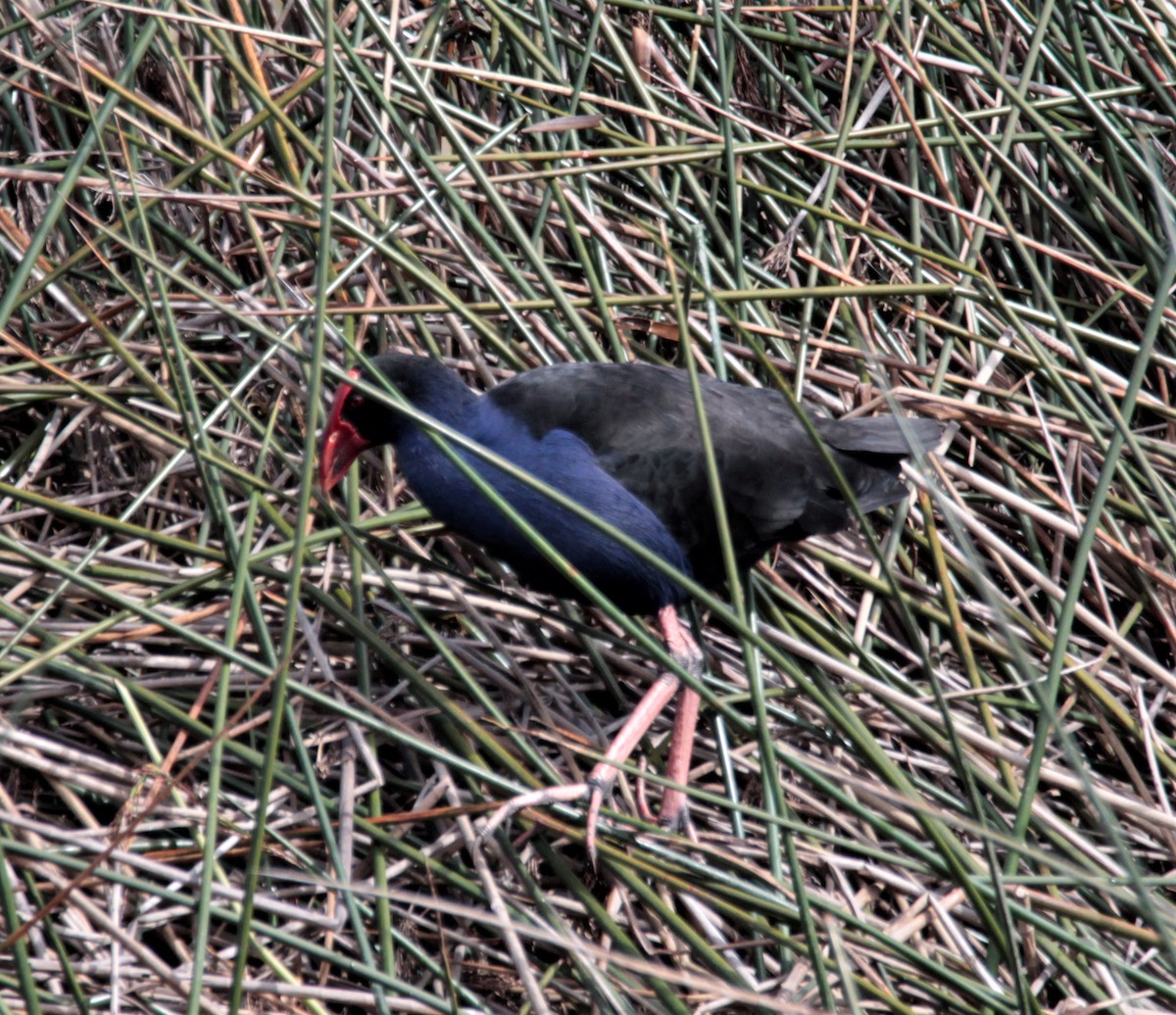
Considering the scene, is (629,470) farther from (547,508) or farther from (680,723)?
(680,723)

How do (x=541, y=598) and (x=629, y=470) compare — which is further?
(x=541, y=598)

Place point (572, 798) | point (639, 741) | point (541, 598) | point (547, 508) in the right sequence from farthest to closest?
point (541, 598), point (639, 741), point (547, 508), point (572, 798)

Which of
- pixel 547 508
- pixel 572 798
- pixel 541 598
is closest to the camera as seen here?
pixel 572 798

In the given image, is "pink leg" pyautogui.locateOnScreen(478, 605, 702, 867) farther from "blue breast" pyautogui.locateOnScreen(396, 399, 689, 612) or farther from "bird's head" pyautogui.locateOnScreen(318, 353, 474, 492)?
"bird's head" pyautogui.locateOnScreen(318, 353, 474, 492)

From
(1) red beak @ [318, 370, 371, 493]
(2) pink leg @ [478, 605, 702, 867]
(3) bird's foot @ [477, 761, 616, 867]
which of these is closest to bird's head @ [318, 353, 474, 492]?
(1) red beak @ [318, 370, 371, 493]

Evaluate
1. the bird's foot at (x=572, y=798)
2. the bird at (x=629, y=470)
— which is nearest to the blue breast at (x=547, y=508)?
the bird at (x=629, y=470)

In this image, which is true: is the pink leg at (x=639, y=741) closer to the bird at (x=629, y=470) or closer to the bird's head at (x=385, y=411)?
the bird at (x=629, y=470)

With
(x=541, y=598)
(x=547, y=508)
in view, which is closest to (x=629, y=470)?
(x=547, y=508)

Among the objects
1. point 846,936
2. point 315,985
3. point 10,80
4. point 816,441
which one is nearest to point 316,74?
point 10,80
